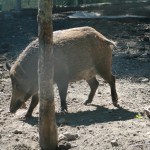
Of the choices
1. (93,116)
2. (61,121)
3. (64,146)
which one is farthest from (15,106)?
(64,146)

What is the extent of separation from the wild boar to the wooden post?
6.25ft

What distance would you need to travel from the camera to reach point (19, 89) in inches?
301

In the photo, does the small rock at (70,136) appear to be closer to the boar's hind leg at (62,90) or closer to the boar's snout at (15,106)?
the boar's hind leg at (62,90)

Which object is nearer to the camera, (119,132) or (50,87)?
(50,87)

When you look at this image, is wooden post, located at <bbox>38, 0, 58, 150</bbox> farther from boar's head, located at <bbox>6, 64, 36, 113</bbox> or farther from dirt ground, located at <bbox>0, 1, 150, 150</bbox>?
boar's head, located at <bbox>6, 64, 36, 113</bbox>

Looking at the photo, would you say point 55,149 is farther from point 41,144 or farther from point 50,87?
point 50,87

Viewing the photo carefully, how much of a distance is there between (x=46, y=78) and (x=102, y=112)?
2.35 meters

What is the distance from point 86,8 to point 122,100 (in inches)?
401

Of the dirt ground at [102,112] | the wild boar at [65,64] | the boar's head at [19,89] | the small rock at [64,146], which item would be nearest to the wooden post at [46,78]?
the small rock at [64,146]

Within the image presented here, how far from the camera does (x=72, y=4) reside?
2003 centimetres

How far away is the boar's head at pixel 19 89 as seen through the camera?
25.0ft

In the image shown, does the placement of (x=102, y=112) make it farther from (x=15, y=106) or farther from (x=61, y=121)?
(x=15, y=106)

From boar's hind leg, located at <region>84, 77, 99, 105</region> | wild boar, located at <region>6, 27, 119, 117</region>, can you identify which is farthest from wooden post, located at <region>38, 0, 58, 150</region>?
boar's hind leg, located at <region>84, 77, 99, 105</region>

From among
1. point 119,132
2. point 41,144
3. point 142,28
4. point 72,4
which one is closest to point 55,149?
point 41,144
